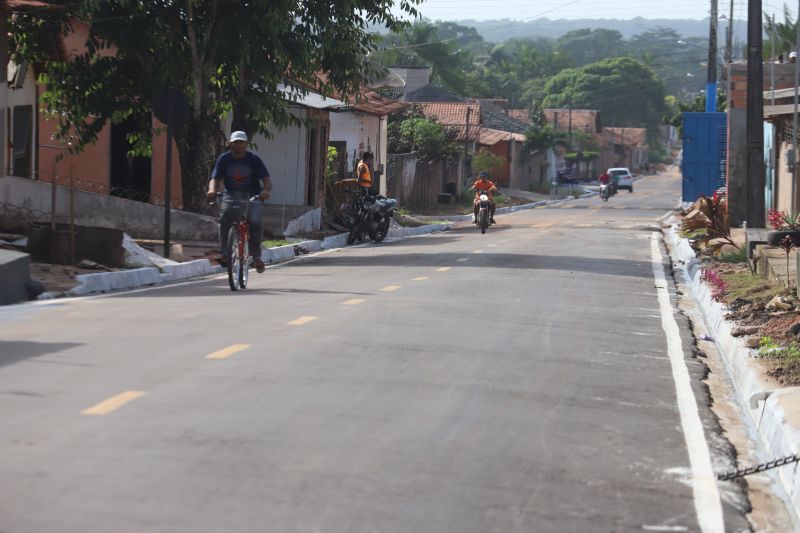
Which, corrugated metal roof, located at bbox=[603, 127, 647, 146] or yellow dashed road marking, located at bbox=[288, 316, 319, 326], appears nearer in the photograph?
yellow dashed road marking, located at bbox=[288, 316, 319, 326]

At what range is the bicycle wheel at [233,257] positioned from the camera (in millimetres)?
15508

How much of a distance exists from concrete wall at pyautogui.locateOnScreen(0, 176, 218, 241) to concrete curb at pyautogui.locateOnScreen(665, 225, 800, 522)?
39.5 ft

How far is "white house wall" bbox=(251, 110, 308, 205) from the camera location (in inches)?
1435

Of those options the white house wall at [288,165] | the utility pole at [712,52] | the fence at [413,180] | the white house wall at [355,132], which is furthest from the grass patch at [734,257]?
the fence at [413,180]

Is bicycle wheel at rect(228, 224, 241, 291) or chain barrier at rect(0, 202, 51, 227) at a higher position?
chain barrier at rect(0, 202, 51, 227)

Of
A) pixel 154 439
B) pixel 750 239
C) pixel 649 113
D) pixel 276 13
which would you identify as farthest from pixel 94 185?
pixel 649 113

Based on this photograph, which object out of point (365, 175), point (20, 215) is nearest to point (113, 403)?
point (20, 215)

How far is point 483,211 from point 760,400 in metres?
26.9

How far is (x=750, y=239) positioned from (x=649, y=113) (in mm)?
147584

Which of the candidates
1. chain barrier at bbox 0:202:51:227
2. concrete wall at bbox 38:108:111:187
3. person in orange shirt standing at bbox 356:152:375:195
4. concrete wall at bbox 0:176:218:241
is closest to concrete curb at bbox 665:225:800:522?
chain barrier at bbox 0:202:51:227

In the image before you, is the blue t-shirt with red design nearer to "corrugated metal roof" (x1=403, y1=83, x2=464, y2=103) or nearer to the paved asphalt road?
the paved asphalt road

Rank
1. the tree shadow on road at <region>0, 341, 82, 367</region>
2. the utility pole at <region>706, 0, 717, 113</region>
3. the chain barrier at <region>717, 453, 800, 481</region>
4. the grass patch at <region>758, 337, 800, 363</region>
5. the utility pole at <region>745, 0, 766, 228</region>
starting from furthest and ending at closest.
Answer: the utility pole at <region>706, 0, 717, 113</region> → the utility pole at <region>745, 0, 766, 228</region> → the grass patch at <region>758, 337, 800, 363</region> → the tree shadow on road at <region>0, 341, 82, 367</region> → the chain barrier at <region>717, 453, 800, 481</region>

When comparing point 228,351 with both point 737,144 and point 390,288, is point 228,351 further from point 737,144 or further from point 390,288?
point 737,144

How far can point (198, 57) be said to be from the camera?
2475cm
